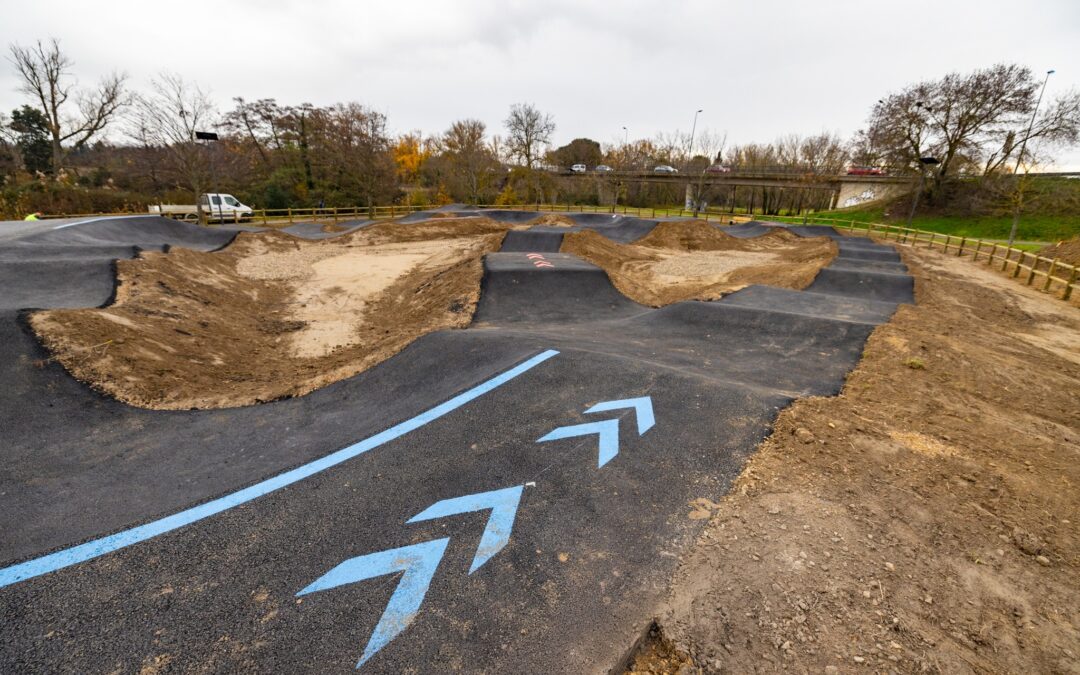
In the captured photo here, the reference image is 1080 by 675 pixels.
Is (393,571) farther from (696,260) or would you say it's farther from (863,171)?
(863,171)

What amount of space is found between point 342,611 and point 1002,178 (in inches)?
2043

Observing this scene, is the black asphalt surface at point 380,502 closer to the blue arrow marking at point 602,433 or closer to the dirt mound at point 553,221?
the blue arrow marking at point 602,433

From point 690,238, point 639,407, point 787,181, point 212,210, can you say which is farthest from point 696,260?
point 212,210

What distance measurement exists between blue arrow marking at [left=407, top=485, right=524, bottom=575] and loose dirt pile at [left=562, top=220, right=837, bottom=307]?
405 inches

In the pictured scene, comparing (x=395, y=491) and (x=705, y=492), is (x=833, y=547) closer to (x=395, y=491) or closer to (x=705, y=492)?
(x=705, y=492)

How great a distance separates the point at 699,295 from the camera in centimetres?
1288

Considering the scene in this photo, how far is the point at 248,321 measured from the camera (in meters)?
11.4

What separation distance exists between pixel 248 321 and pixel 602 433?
11264 millimetres

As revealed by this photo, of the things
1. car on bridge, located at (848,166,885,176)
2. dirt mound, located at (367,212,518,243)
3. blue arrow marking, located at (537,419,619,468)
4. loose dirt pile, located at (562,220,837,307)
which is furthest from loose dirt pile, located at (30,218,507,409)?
car on bridge, located at (848,166,885,176)

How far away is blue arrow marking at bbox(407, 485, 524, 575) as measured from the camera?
3221 millimetres

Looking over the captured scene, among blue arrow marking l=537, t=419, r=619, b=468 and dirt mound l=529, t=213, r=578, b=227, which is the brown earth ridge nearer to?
blue arrow marking l=537, t=419, r=619, b=468

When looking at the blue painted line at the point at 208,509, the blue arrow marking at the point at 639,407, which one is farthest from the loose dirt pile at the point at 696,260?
the blue painted line at the point at 208,509

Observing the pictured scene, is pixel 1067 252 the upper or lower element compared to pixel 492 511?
upper

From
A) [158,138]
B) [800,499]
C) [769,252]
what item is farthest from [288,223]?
[800,499]
